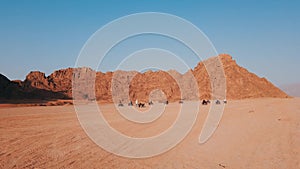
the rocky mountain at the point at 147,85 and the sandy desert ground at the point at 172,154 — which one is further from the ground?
the rocky mountain at the point at 147,85

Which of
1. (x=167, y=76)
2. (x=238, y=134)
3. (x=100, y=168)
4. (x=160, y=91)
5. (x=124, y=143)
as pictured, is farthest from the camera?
(x=167, y=76)

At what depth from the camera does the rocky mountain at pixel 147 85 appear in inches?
3612

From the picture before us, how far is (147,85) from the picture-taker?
11162cm

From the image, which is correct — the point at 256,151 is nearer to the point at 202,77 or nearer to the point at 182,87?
the point at 182,87

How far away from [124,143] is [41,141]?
10.7ft

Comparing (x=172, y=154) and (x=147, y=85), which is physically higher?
(x=147, y=85)

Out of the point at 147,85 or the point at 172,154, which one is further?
the point at 147,85

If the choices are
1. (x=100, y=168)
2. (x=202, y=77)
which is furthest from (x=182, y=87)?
(x=100, y=168)

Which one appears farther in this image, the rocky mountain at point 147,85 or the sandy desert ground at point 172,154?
the rocky mountain at point 147,85

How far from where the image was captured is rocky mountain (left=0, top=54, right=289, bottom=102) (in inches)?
3612

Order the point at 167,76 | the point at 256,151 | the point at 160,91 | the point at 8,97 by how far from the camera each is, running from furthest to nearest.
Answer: the point at 167,76 < the point at 160,91 < the point at 8,97 < the point at 256,151

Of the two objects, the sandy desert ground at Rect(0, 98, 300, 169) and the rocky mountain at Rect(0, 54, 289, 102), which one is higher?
the rocky mountain at Rect(0, 54, 289, 102)

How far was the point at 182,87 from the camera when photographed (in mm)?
103500

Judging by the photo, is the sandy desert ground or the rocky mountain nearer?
the sandy desert ground
